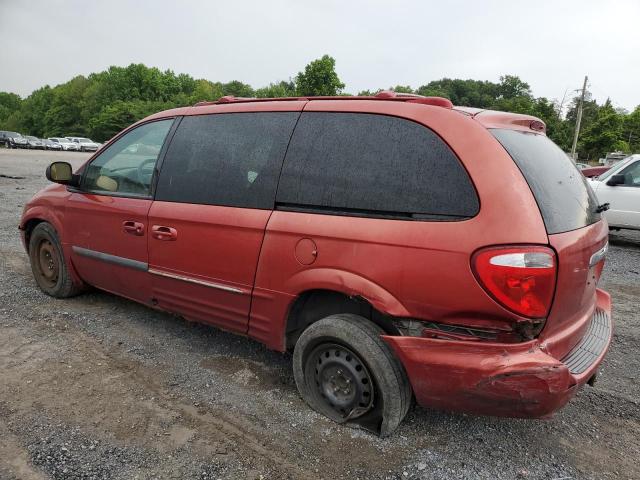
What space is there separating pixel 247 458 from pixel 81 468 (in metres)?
0.78

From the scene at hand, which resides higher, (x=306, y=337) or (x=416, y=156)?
(x=416, y=156)

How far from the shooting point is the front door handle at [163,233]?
3129mm

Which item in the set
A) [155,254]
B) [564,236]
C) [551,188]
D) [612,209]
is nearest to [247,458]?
[155,254]

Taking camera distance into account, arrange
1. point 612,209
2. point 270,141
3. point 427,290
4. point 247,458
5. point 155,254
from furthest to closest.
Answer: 1. point 612,209
2. point 155,254
3. point 270,141
4. point 247,458
5. point 427,290

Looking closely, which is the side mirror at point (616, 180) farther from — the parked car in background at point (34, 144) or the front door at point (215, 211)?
the parked car in background at point (34, 144)

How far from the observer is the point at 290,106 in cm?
288

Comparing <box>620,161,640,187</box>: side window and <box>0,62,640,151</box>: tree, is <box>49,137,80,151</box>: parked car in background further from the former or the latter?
<box>620,161,640,187</box>: side window

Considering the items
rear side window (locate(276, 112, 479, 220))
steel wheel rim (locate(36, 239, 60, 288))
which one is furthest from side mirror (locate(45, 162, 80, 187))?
rear side window (locate(276, 112, 479, 220))

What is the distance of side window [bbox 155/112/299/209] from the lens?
9.21 feet

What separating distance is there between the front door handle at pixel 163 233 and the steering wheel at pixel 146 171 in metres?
0.40

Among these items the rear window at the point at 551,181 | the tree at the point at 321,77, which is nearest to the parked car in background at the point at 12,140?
the tree at the point at 321,77

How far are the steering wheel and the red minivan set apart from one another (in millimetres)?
30

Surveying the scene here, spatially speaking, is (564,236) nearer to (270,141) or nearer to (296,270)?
(296,270)

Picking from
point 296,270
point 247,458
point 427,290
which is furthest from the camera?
point 296,270
